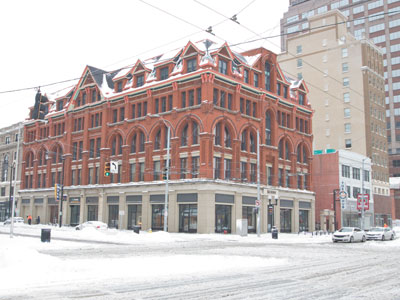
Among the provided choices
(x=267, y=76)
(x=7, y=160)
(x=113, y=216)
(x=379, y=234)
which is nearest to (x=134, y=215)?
(x=113, y=216)

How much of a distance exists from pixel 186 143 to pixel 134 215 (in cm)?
1168

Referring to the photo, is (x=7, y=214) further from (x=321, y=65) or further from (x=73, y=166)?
(x=321, y=65)

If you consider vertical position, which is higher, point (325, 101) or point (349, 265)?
point (325, 101)

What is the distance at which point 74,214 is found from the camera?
60.1m

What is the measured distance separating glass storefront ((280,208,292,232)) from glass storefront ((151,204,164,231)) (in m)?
16.3

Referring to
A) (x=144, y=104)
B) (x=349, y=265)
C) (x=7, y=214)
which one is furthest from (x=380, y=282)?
(x=7, y=214)

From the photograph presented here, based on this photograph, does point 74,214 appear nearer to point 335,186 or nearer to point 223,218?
point 223,218

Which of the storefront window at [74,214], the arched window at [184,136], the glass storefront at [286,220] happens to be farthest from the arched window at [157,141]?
the glass storefront at [286,220]

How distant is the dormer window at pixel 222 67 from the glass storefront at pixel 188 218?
1546 cm

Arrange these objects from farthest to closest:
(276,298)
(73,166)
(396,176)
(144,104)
Answer: (396,176) → (73,166) → (144,104) → (276,298)

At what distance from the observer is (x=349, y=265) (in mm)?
17328

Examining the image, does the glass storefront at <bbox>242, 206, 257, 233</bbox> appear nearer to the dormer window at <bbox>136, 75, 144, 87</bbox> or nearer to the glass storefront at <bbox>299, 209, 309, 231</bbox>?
the glass storefront at <bbox>299, 209, 309, 231</bbox>

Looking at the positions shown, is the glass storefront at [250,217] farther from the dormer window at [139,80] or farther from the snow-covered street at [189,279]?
the snow-covered street at [189,279]

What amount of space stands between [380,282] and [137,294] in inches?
294
